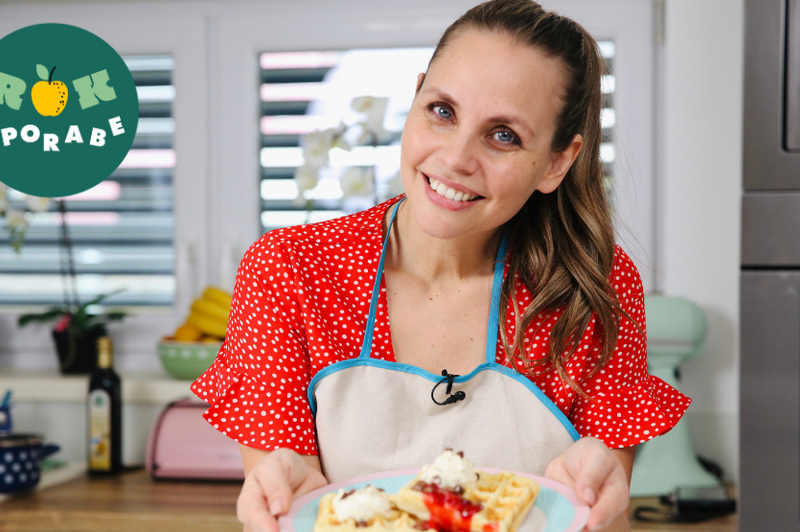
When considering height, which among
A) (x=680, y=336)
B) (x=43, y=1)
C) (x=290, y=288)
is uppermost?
(x=43, y=1)

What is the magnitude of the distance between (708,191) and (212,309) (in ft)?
4.55

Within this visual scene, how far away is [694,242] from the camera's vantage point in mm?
1974

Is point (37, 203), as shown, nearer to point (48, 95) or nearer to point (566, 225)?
point (48, 95)

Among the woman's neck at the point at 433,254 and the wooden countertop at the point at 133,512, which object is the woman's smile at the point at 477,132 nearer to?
the woman's neck at the point at 433,254

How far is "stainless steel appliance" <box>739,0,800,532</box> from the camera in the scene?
1.29 metres

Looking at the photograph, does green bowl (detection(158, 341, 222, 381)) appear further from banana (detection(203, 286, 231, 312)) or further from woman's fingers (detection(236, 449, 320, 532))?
woman's fingers (detection(236, 449, 320, 532))

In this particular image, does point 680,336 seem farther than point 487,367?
Yes

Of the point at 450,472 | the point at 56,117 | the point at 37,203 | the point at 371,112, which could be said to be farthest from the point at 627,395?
the point at 37,203

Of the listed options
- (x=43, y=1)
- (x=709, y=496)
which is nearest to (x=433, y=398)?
(x=709, y=496)

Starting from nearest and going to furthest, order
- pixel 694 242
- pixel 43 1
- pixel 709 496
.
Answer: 1. pixel 709 496
2. pixel 694 242
3. pixel 43 1

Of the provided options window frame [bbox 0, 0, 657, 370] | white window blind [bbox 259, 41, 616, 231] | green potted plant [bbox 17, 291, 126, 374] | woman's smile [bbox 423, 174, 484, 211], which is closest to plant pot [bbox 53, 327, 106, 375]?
green potted plant [bbox 17, 291, 126, 374]

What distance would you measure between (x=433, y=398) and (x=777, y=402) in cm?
65

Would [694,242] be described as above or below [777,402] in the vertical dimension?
above

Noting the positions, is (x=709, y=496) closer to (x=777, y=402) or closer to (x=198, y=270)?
(x=777, y=402)
